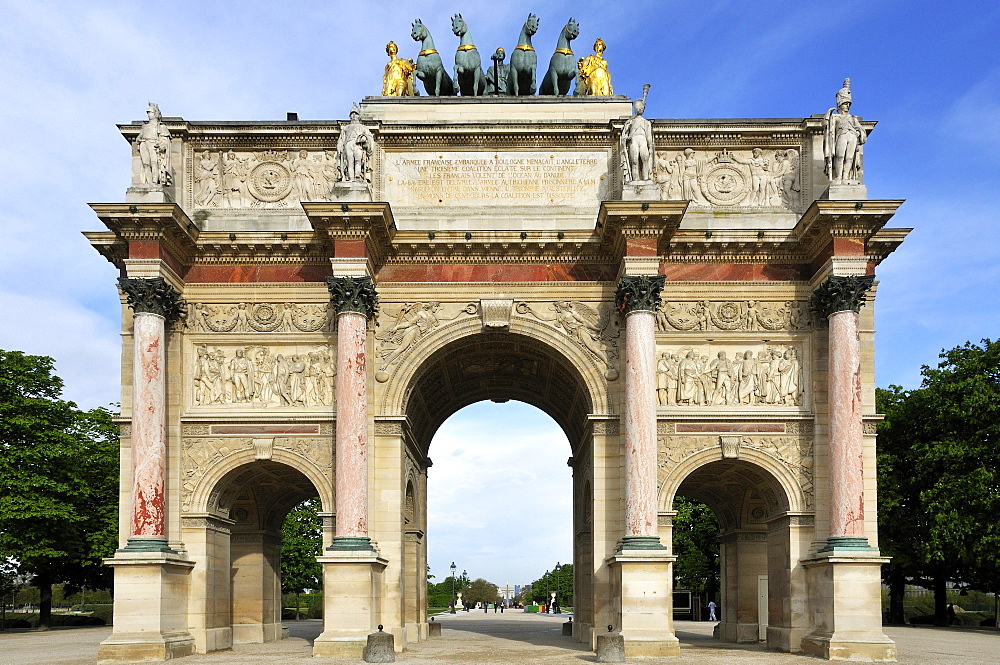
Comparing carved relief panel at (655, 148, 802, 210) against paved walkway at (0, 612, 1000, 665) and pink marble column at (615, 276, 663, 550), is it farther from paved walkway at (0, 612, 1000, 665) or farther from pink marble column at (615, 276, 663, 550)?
paved walkway at (0, 612, 1000, 665)

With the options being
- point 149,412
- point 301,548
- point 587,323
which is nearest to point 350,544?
point 149,412

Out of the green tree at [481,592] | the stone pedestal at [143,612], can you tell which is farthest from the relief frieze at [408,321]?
the green tree at [481,592]

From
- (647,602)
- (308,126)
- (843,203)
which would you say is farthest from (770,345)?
(308,126)

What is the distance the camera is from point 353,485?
A: 26.8 m

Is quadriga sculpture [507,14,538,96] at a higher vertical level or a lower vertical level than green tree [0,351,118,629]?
higher

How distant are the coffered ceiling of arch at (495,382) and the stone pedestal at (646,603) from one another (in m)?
4.61

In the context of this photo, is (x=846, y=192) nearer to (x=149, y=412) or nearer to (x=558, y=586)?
(x=149, y=412)

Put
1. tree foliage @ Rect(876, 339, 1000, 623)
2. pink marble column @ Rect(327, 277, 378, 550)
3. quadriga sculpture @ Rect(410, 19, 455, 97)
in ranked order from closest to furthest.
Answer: pink marble column @ Rect(327, 277, 378, 550), quadriga sculpture @ Rect(410, 19, 455, 97), tree foliage @ Rect(876, 339, 1000, 623)

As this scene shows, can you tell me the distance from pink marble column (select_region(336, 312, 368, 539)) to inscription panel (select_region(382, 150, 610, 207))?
169 inches

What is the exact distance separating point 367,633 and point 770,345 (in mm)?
12056

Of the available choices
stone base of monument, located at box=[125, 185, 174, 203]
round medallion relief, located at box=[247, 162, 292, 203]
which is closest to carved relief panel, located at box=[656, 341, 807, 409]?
round medallion relief, located at box=[247, 162, 292, 203]

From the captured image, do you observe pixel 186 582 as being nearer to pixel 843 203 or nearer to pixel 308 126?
pixel 308 126

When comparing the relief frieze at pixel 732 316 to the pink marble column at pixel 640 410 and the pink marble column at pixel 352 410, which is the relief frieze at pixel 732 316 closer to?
the pink marble column at pixel 640 410

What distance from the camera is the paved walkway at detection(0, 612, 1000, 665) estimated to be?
2445 centimetres
